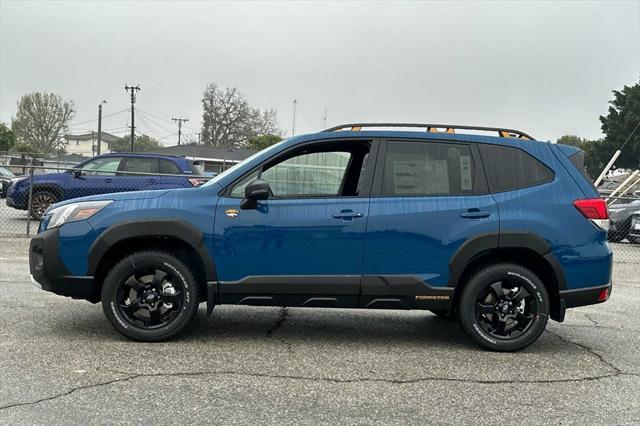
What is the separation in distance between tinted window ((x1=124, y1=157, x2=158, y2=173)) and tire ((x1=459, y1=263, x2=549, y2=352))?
33.6ft

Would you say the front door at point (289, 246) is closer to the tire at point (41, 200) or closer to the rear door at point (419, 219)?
the rear door at point (419, 219)

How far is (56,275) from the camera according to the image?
4.78m

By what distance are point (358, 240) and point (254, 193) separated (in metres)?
0.93

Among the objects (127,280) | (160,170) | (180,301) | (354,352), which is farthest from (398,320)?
(160,170)

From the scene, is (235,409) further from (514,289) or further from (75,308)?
(75,308)

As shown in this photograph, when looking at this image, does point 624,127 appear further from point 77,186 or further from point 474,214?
point 474,214

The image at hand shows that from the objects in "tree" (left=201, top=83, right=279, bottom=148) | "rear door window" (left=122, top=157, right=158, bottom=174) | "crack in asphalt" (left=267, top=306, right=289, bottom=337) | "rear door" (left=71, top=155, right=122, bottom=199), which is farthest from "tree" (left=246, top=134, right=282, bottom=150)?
"crack in asphalt" (left=267, top=306, right=289, bottom=337)

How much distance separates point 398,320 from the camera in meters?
6.20

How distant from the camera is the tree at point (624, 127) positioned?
53.3 meters

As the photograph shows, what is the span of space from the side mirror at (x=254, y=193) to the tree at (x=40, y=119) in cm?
7763

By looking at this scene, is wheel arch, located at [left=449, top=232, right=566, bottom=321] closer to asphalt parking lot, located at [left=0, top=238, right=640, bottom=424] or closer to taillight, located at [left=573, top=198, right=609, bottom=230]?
taillight, located at [left=573, top=198, right=609, bottom=230]

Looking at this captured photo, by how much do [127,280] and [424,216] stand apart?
2.51 metres

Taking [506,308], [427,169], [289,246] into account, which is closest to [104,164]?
[289,246]

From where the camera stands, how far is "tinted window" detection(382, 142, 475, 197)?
495 centimetres
